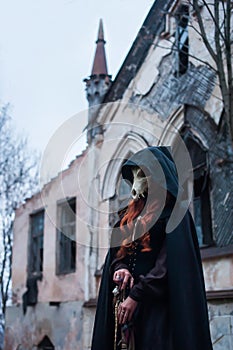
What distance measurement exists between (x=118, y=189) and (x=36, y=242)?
4589 millimetres

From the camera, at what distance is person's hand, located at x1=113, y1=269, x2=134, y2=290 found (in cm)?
306

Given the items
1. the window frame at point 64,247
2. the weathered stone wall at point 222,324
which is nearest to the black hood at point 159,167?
the weathered stone wall at point 222,324

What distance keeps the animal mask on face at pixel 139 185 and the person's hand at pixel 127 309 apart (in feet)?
2.15

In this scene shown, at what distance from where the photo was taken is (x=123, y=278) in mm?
3059

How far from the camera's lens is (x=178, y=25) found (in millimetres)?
9648

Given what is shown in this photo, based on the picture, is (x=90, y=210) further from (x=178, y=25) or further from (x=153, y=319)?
(x=153, y=319)

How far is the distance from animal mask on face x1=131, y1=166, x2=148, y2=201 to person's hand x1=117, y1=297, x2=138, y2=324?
2.15 ft

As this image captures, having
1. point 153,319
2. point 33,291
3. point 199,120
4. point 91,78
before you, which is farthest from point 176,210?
point 33,291

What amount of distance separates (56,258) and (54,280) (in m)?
0.53

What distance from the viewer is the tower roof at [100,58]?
12.1 metres

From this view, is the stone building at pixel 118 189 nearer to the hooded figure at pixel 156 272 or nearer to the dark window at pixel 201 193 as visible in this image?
the dark window at pixel 201 193

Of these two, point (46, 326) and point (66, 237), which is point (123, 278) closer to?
point (66, 237)

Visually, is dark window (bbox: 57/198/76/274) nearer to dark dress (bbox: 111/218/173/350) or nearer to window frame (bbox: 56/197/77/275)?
window frame (bbox: 56/197/77/275)

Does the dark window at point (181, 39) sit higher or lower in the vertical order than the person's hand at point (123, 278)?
higher
